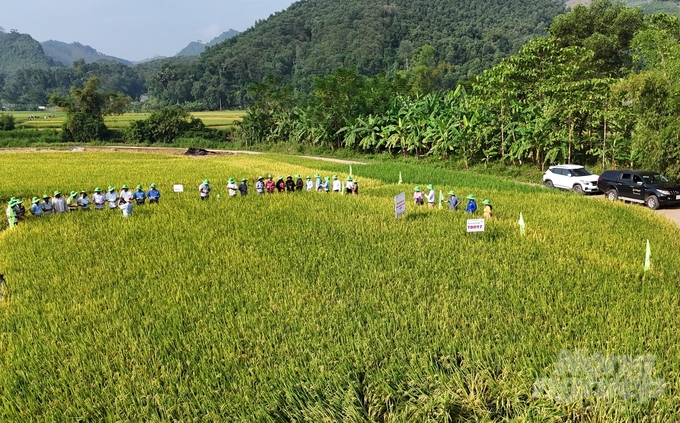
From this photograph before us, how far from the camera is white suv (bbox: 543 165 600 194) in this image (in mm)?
19734

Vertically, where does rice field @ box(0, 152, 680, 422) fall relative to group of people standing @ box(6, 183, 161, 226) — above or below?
below

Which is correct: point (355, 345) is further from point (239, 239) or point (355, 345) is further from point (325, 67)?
point (325, 67)

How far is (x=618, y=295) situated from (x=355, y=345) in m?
4.67

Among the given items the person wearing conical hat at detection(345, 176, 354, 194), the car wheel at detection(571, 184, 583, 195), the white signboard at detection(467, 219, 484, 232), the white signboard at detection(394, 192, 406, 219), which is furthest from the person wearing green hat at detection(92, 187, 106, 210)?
the car wheel at detection(571, 184, 583, 195)

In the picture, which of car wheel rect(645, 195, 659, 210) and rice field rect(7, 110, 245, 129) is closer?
car wheel rect(645, 195, 659, 210)

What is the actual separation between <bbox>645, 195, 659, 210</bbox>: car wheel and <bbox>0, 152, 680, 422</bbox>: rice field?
4.20 m

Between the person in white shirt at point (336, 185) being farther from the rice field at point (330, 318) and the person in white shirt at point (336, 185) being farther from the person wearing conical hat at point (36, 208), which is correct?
the person wearing conical hat at point (36, 208)

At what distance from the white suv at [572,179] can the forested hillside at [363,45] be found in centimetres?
7552

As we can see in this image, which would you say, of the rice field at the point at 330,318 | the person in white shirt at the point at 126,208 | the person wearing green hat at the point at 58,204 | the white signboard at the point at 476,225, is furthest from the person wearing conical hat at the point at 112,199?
the white signboard at the point at 476,225

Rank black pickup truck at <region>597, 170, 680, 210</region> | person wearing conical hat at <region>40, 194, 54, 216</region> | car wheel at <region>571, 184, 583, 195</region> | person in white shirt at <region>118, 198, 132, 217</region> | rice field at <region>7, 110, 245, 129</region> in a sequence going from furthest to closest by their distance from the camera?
rice field at <region>7, 110, 245, 129</region> < car wheel at <region>571, 184, 583, 195</region> < black pickup truck at <region>597, 170, 680, 210</region> < person wearing conical hat at <region>40, 194, 54, 216</region> < person in white shirt at <region>118, 198, 132, 217</region>

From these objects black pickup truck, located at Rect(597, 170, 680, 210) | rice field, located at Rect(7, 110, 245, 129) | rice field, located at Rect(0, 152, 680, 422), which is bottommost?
rice field, located at Rect(0, 152, 680, 422)

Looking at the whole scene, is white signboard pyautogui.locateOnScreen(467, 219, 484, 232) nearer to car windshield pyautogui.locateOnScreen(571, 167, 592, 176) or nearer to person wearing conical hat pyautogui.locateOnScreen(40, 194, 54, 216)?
car windshield pyautogui.locateOnScreen(571, 167, 592, 176)

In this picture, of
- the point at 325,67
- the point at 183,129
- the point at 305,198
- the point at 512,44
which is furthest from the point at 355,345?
the point at 512,44

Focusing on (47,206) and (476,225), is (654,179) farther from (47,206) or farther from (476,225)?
(47,206)
